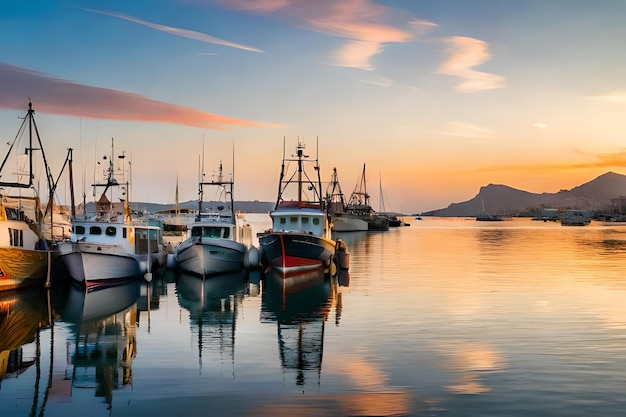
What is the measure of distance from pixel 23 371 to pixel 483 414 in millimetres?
12453

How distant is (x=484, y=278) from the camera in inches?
1793

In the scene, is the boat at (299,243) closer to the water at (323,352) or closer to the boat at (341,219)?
the water at (323,352)

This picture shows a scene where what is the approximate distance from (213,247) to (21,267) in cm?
1297

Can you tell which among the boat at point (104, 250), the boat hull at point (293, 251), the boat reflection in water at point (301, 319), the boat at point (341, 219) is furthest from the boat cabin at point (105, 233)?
the boat at point (341, 219)

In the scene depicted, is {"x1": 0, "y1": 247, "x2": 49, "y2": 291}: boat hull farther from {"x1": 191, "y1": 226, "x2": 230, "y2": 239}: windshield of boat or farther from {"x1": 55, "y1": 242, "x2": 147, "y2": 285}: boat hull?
{"x1": 191, "y1": 226, "x2": 230, "y2": 239}: windshield of boat

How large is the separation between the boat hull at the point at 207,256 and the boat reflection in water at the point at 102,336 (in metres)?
6.00

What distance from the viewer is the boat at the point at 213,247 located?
148ft

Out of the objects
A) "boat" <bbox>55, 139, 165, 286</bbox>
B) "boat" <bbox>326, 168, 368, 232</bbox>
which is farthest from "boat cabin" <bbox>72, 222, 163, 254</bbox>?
"boat" <bbox>326, 168, 368, 232</bbox>

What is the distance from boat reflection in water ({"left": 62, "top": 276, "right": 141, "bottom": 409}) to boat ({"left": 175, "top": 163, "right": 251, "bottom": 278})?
6074 millimetres

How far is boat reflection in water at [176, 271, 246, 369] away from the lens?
22.5 metres

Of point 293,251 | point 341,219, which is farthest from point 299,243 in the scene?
point 341,219

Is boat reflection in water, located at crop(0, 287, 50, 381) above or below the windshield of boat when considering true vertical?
below

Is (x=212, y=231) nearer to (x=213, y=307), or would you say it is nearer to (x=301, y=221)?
(x=301, y=221)

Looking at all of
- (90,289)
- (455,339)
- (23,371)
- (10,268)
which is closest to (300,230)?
(90,289)
